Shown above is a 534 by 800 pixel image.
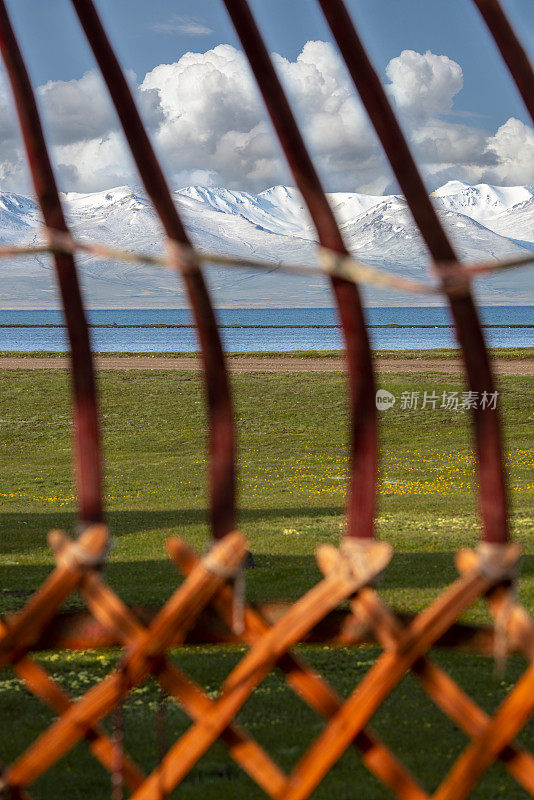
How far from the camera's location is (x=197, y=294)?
303 cm

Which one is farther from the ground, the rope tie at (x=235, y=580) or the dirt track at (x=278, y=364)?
A: the dirt track at (x=278, y=364)

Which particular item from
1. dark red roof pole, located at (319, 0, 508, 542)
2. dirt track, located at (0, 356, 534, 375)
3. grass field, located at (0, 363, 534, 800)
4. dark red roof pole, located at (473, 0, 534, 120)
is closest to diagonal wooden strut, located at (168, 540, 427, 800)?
dark red roof pole, located at (319, 0, 508, 542)

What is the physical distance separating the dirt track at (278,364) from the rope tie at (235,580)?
39.7m

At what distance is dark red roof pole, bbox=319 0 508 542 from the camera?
9.32ft

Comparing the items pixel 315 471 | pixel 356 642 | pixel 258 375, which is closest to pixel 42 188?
pixel 356 642

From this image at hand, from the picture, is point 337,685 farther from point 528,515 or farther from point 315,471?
point 315,471

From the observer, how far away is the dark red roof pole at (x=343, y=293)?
2.92m

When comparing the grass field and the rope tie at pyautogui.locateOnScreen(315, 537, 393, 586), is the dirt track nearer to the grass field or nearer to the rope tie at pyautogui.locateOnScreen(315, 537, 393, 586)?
the grass field

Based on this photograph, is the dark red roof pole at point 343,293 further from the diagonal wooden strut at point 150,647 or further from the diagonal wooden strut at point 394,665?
the diagonal wooden strut at point 150,647

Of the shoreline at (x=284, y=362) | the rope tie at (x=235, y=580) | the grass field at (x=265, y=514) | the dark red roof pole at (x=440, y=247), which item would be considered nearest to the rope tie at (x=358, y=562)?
the rope tie at (x=235, y=580)

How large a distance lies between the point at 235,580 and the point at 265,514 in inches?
571

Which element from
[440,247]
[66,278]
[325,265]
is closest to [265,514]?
[66,278]

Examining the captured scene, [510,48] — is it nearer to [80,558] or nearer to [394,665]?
[394,665]

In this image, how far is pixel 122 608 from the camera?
282 centimetres
